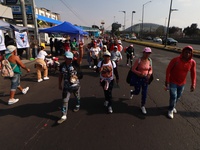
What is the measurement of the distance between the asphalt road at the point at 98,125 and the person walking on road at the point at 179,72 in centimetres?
60

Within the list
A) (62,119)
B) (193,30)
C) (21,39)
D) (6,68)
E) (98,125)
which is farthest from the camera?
(193,30)

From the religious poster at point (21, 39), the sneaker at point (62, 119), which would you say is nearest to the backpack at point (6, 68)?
the sneaker at point (62, 119)

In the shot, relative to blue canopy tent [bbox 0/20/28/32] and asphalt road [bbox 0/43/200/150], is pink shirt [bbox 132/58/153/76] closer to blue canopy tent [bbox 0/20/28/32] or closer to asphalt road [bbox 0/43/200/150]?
asphalt road [bbox 0/43/200/150]

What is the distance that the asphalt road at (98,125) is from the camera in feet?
9.80

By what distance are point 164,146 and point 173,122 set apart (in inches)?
40.2

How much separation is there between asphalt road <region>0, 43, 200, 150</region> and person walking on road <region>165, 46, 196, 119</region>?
595 millimetres

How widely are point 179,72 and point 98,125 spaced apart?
2312 mm

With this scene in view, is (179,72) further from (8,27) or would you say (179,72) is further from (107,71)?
(8,27)

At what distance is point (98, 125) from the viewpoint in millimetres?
3592

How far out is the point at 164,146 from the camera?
2.93m

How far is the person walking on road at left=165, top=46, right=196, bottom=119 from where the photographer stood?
3.64 meters

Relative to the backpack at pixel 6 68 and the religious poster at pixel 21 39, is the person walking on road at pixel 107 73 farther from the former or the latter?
the religious poster at pixel 21 39

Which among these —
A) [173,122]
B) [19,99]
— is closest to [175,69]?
[173,122]

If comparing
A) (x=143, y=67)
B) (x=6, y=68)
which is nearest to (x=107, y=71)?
(x=143, y=67)
